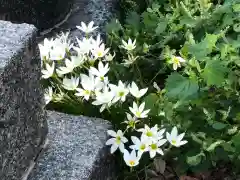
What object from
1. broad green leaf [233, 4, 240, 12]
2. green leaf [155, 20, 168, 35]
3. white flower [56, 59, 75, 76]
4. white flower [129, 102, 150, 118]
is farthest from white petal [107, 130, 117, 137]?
broad green leaf [233, 4, 240, 12]

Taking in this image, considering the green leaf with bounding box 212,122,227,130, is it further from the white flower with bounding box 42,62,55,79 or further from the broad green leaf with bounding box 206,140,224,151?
the white flower with bounding box 42,62,55,79

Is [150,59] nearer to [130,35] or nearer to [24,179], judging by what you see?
[130,35]

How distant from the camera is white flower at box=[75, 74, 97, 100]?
2160 millimetres

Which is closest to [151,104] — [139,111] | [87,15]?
[139,111]

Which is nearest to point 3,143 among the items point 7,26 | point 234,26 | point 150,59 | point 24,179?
point 24,179

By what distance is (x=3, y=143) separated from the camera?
1.73 m

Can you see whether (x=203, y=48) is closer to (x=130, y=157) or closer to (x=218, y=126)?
(x=218, y=126)

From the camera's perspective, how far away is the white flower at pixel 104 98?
210 centimetres

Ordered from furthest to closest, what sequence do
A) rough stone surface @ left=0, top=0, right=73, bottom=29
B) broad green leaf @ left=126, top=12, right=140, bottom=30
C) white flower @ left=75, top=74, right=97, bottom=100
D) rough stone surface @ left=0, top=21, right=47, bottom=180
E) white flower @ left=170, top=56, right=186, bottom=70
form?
1. rough stone surface @ left=0, top=0, right=73, bottom=29
2. broad green leaf @ left=126, top=12, right=140, bottom=30
3. white flower @ left=170, top=56, right=186, bottom=70
4. white flower @ left=75, top=74, right=97, bottom=100
5. rough stone surface @ left=0, top=21, right=47, bottom=180

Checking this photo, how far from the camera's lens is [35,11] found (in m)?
2.77

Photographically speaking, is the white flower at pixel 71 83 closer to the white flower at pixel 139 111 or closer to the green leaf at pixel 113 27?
the white flower at pixel 139 111

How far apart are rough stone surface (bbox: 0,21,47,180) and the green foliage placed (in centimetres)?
48

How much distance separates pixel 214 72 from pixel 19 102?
0.71m

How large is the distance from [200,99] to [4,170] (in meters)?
0.80
